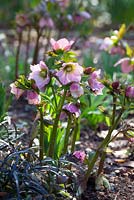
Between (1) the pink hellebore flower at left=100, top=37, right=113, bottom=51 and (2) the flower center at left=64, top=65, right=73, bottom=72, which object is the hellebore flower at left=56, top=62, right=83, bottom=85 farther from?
(1) the pink hellebore flower at left=100, top=37, right=113, bottom=51

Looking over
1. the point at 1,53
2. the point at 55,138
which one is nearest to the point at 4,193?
the point at 55,138

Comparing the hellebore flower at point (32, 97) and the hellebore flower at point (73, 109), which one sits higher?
the hellebore flower at point (32, 97)

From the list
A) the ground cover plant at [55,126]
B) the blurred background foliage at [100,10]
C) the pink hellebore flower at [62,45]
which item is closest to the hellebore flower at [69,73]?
the ground cover plant at [55,126]

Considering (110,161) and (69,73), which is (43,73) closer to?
(69,73)

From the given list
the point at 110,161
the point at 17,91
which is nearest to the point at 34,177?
the point at 17,91

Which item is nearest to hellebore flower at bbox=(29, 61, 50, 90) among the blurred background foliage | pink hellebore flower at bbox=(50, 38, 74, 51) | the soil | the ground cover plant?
the ground cover plant

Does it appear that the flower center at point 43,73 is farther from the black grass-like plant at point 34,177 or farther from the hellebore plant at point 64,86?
the black grass-like plant at point 34,177
